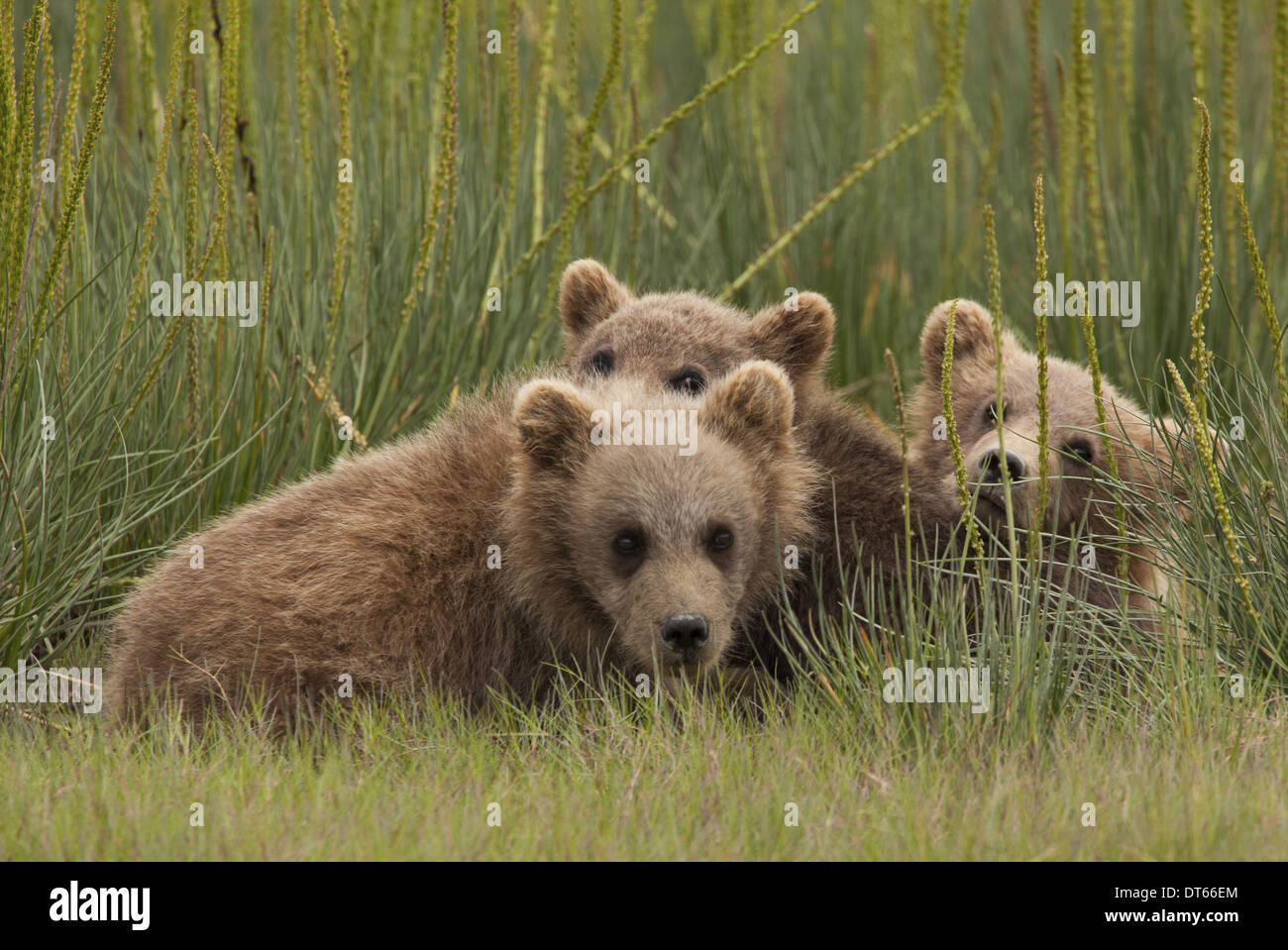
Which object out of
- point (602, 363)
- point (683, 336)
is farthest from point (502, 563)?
point (683, 336)

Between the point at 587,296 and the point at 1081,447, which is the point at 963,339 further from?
the point at 587,296

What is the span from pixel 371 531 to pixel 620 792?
150cm

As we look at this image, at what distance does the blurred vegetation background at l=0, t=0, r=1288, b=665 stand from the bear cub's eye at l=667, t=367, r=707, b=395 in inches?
31.9

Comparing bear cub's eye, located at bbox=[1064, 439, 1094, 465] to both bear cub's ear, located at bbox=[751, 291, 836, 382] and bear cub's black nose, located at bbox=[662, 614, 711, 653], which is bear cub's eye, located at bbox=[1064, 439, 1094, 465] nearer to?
bear cub's ear, located at bbox=[751, 291, 836, 382]

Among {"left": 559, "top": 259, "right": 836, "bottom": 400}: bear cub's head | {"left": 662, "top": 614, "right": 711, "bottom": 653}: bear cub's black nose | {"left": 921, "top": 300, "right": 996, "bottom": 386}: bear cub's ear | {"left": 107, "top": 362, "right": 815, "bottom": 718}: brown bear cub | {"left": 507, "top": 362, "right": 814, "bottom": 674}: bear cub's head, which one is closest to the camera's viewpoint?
{"left": 662, "top": 614, "right": 711, "bottom": 653}: bear cub's black nose

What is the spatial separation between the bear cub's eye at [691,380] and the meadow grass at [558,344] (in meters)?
0.79

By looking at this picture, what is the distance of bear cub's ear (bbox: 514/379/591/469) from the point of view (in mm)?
4918

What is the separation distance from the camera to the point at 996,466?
5.09 meters

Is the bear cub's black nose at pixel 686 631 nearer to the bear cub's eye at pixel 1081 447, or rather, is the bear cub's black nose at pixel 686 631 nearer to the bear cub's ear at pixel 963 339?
the bear cub's eye at pixel 1081 447

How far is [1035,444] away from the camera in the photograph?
17.4ft

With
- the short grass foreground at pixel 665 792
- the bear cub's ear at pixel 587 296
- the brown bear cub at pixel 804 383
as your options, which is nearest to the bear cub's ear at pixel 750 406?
the brown bear cub at pixel 804 383

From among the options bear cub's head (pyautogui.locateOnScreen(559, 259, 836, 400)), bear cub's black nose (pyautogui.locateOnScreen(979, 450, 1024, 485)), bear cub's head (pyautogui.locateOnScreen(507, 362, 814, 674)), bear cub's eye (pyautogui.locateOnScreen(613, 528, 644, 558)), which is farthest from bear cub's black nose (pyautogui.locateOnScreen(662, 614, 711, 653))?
bear cub's head (pyautogui.locateOnScreen(559, 259, 836, 400))

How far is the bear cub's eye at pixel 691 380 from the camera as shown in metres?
6.02

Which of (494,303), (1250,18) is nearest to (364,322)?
(494,303)
